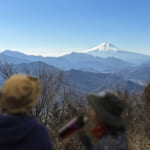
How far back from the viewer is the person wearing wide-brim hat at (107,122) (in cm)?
167

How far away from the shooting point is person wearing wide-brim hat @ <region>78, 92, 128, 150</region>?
1.67 meters

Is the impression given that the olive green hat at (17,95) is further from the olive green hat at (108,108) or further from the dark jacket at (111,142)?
the dark jacket at (111,142)

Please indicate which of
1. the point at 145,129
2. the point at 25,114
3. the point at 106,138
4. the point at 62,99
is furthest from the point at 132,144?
the point at 25,114

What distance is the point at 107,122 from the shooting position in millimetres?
1664

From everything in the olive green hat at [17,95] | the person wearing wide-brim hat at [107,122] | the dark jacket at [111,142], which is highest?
the olive green hat at [17,95]

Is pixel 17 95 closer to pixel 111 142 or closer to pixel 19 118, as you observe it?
pixel 19 118

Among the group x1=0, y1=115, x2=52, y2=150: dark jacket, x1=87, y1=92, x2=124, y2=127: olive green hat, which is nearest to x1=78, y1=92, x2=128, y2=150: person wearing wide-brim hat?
x1=87, y1=92, x2=124, y2=127: olive green hat

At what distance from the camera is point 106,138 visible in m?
1.67

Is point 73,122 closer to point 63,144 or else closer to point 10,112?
point 10,112

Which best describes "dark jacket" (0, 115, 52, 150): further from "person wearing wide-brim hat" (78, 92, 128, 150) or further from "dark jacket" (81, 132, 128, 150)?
"dark jacket" (81, 132, 128, 150)

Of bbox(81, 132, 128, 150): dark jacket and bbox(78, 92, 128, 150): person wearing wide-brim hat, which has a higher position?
bbox(78, 92, 128, 150): person wearing wide-brim hat

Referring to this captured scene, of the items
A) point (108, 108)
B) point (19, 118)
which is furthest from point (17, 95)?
point (108, 108)

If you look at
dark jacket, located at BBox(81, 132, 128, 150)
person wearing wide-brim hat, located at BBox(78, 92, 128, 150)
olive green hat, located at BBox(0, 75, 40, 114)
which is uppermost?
olive green hat, located at BBox(0, 75, 40, 114)

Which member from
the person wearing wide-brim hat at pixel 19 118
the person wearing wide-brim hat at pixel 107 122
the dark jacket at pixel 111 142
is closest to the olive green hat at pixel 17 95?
the person wearing wide-brim hat at pixel 19 118
